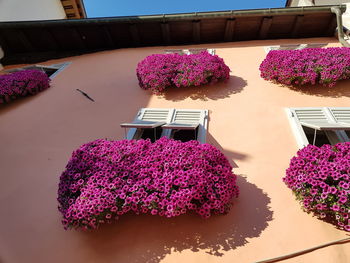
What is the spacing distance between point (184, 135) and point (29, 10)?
7.82 meters

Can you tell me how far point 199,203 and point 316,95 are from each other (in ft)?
10.6

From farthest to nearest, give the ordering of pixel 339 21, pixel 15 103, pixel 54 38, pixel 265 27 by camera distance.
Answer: pixel 54 38
pixel 265 27
pixel 339 21
pixel 15 103

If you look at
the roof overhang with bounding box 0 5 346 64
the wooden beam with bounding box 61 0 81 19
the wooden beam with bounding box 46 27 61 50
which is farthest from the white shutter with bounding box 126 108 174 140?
the wooden beam with bounding box 61 0 81 19

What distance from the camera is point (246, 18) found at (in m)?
6.44

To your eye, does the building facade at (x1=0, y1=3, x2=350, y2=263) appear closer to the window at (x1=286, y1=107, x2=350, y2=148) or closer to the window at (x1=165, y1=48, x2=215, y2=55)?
the window at (x1=286, y1=107, x2=350, y2=148)

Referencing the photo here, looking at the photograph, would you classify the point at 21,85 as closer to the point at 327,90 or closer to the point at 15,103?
the point at 15,103

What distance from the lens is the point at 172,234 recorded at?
272 centimetres

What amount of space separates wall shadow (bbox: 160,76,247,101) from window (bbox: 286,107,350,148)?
1179 mm

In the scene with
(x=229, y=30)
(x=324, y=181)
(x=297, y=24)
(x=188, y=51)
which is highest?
(x=229, y=30)

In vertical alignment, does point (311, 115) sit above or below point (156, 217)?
above

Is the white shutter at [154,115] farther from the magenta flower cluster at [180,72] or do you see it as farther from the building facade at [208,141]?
the magenta flower cluster at [180,72]

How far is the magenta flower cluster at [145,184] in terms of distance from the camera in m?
2.55

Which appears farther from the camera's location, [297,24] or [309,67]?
[297,24]

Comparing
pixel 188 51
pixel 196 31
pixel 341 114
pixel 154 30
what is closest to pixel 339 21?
pixel 341 114
